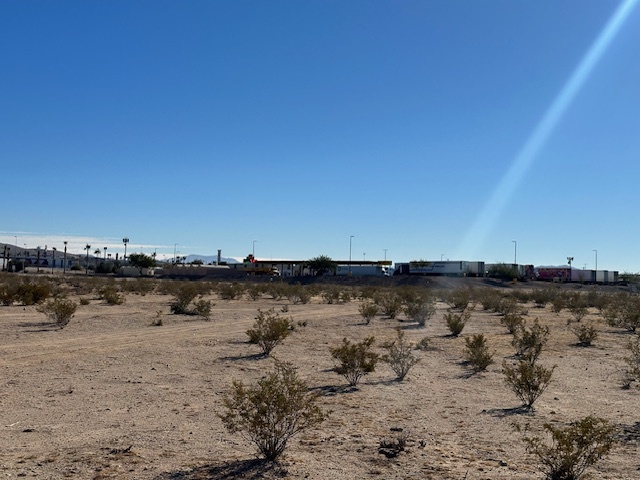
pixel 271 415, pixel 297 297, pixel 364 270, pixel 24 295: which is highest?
pixel 364 270

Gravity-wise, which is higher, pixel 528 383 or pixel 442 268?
pixel 442 268

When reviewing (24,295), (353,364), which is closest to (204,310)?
(24,295)

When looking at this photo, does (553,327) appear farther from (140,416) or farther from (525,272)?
(525,272)

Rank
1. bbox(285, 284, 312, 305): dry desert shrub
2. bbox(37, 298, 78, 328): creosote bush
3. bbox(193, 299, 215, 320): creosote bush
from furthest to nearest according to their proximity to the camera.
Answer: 1. bbox(285, 284, 312, 305): dry desert shrub
2. bbox(193, 299, 215, 320): creosote bush
3. bbox(37, 298, 78, 328): creosote bush

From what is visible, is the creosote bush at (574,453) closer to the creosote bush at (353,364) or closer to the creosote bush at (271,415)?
the creosote bush at (271,415)

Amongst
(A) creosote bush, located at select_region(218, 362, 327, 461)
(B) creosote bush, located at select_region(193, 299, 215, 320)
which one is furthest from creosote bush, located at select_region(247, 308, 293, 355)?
(B) creosote bush, located at select_region(193, 299, 215, 320)

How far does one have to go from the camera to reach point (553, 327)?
88.1ft

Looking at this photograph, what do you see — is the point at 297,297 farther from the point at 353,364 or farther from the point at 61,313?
the point at 353,364

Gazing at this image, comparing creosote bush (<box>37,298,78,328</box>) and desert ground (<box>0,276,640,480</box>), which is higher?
creosote bush (<box>37,298,78,328</box>)

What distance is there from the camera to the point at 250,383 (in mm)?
12180

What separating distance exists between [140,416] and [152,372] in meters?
3.94

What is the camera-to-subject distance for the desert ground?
7023mm

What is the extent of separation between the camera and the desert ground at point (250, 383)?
7.02 meters

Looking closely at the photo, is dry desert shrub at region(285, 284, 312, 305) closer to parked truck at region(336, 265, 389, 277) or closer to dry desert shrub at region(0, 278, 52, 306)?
dry desert shrub at region(0, 278, 52, 306)
